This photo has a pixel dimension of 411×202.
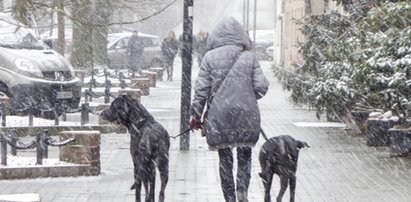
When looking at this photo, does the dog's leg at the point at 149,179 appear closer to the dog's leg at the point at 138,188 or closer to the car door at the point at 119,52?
the dog's leg at the point at 138,188

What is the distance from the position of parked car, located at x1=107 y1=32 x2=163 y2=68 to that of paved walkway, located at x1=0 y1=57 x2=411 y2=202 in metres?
28.5

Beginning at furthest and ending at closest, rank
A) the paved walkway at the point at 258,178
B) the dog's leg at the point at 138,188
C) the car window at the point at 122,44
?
the car window at the point at 122,44
the paved walkway at the point at 258,178
the dog's leg at the point at 138,188

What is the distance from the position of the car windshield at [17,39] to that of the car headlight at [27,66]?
0.57m

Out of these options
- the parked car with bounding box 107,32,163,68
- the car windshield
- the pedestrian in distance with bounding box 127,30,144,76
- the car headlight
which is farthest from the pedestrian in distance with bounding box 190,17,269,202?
the parked car with bounding box 107,32,163,68

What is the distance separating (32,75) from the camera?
20922 mm

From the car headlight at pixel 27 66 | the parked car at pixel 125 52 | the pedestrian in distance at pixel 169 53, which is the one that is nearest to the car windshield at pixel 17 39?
the car headlight at pixel 27 66

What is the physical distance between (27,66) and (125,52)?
89.4 feet

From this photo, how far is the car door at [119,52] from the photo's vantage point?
4784cm

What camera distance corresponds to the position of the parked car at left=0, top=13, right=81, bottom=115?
20703 millimetres

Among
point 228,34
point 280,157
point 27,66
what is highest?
point 228,34

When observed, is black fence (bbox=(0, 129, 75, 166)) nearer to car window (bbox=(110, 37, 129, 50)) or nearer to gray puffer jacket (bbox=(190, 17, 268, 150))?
gray puffer jacket (bbox=(190, 17, 268, 150))

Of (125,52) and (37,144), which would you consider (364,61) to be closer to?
(37,144)

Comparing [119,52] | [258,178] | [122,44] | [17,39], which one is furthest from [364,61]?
[122,44]

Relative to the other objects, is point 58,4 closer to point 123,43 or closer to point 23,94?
point 23,94
